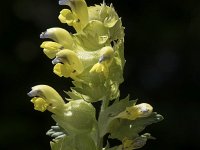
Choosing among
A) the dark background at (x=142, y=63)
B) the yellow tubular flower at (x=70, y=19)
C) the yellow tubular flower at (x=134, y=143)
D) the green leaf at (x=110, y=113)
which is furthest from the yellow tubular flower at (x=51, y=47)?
the dark background at (x=142, y=63)

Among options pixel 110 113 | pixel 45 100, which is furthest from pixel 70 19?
pixel 110 113

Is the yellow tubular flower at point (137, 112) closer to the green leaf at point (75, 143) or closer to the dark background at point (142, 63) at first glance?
the green leaf at point (75, 143)

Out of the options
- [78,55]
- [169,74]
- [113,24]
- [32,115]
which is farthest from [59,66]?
[169,74]

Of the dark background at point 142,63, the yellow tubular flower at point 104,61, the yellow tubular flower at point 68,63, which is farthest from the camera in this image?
the dark background at point 142,63

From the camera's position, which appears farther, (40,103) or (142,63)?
(142,63)

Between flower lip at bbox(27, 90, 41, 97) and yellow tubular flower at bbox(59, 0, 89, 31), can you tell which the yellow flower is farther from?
yellow tubular flower at bbox(59, 0, 89, 31)

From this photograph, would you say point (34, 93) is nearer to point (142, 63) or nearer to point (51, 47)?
point (51, 47)

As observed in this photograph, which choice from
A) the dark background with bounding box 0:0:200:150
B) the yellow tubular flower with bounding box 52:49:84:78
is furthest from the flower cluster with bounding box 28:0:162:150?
the dark background with bounding box 0:0:200:150

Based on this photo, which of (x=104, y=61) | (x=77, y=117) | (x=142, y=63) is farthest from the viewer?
(x=142, y=63)
